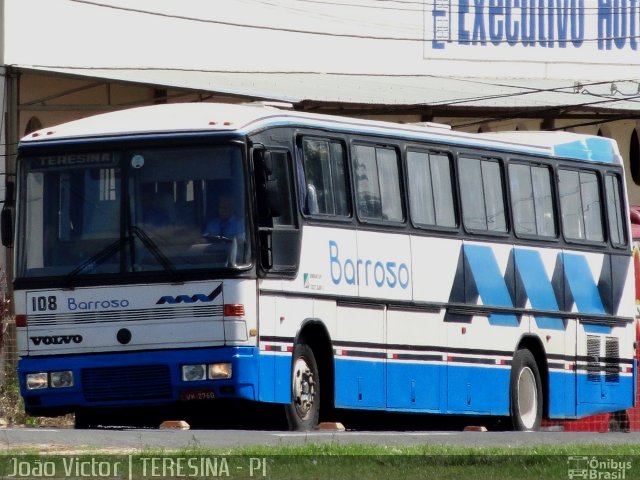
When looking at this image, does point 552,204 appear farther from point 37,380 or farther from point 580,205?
point 37,380

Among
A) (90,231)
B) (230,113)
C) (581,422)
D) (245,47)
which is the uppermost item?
(245,47)

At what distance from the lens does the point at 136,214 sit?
16547 mm

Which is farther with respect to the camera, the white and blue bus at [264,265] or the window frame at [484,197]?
the window frame at [484,197]

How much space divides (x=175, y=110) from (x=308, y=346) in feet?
8.36

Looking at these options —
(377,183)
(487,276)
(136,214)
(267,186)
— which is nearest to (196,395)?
(136,214)

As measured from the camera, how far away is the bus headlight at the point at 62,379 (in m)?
16.6

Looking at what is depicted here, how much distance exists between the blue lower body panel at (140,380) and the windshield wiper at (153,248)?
76cm

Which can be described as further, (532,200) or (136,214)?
(532,200)

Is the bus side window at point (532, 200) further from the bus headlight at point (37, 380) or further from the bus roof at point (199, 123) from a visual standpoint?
the bus headlight at point (37, 380)

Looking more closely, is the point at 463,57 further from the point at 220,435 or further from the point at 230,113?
the point at 220,435

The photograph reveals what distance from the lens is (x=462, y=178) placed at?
65.2ft

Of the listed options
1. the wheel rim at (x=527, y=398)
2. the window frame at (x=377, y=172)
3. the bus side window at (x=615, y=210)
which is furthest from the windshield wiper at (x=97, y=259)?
the bus side window at (x=615, y=210)

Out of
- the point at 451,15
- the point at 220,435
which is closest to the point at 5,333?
the point at 220,435

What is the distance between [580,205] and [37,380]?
7817mm
